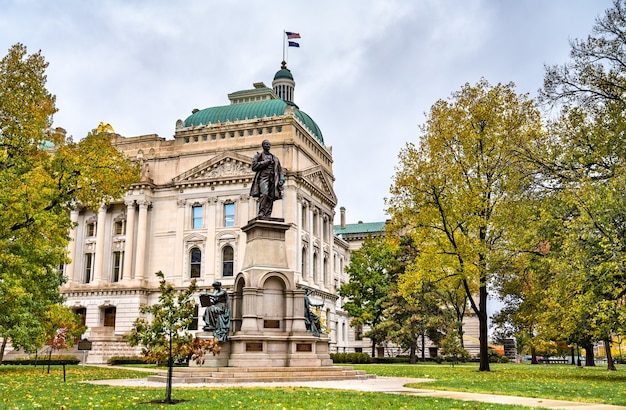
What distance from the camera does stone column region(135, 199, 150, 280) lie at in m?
59.1

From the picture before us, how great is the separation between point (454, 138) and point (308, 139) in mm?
33051

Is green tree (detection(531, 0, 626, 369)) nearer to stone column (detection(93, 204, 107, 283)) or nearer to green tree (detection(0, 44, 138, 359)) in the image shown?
green tree (detection(0, 44, 138, 359))

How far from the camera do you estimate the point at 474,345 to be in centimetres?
7788

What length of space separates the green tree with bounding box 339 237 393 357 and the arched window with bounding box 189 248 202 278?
14.3 meters

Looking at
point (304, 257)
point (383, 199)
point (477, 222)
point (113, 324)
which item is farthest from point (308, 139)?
point (477, 222)

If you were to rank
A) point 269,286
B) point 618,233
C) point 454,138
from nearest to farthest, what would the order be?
point 618,233 < point 269,286 < point 454,138

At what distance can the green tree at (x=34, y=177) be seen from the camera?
2122 centimetres

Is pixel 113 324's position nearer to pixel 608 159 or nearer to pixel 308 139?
pixel 308 139

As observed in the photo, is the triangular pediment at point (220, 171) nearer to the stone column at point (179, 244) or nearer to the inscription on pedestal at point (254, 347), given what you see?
the stone column at point (179, 244)

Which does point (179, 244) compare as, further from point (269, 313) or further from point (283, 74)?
point (269, 313)

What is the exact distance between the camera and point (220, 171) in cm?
5928

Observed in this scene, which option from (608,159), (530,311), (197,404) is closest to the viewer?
(197,404)

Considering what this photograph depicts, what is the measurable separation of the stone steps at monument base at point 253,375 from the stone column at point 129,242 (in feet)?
131

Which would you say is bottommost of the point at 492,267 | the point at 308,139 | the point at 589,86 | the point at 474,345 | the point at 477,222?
the point at 474,345
